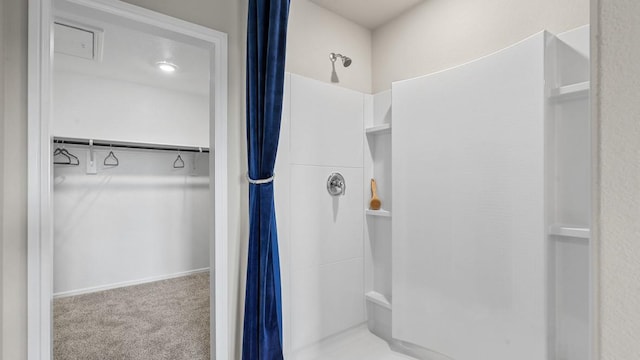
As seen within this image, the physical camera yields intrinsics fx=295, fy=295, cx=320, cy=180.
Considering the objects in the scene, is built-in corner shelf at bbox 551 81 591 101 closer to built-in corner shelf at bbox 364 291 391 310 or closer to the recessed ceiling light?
built-in corner shelf at bbox 364 291 391 310

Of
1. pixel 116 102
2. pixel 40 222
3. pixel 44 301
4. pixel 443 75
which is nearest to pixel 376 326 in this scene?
pixel 443 75

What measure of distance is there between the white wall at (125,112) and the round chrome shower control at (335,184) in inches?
103

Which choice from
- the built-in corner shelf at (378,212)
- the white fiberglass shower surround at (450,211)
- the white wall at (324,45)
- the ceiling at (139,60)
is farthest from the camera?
the ceiling at (139,60)

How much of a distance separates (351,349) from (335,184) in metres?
1.08

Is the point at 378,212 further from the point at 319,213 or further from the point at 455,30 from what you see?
the point at 455,30

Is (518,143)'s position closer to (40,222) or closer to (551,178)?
(551,178)

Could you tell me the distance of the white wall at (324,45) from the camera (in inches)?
73.6

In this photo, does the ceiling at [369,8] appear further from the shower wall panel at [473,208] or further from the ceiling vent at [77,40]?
the ceiling vent at [77,40]

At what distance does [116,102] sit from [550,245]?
4.03 m

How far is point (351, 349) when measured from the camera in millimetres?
1924

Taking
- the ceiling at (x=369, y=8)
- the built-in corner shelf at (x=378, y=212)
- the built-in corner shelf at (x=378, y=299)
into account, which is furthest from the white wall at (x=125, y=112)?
the built-in corner shelf at (x=378, y=299)

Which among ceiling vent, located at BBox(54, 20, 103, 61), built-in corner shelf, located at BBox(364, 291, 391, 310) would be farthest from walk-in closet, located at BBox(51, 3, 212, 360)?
built-in corner shelf, located at BBox(364, 291, 391, 310)

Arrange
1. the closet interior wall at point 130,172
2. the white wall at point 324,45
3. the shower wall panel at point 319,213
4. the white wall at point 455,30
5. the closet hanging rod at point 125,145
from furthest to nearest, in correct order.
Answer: the closet interior wall at point 130,172 → the closet hanging rod at point 125,145 → the white wall at point 324,45 → the shower wall panel at point 319,213 → the white wall at point 455,30

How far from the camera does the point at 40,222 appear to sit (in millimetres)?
1145
